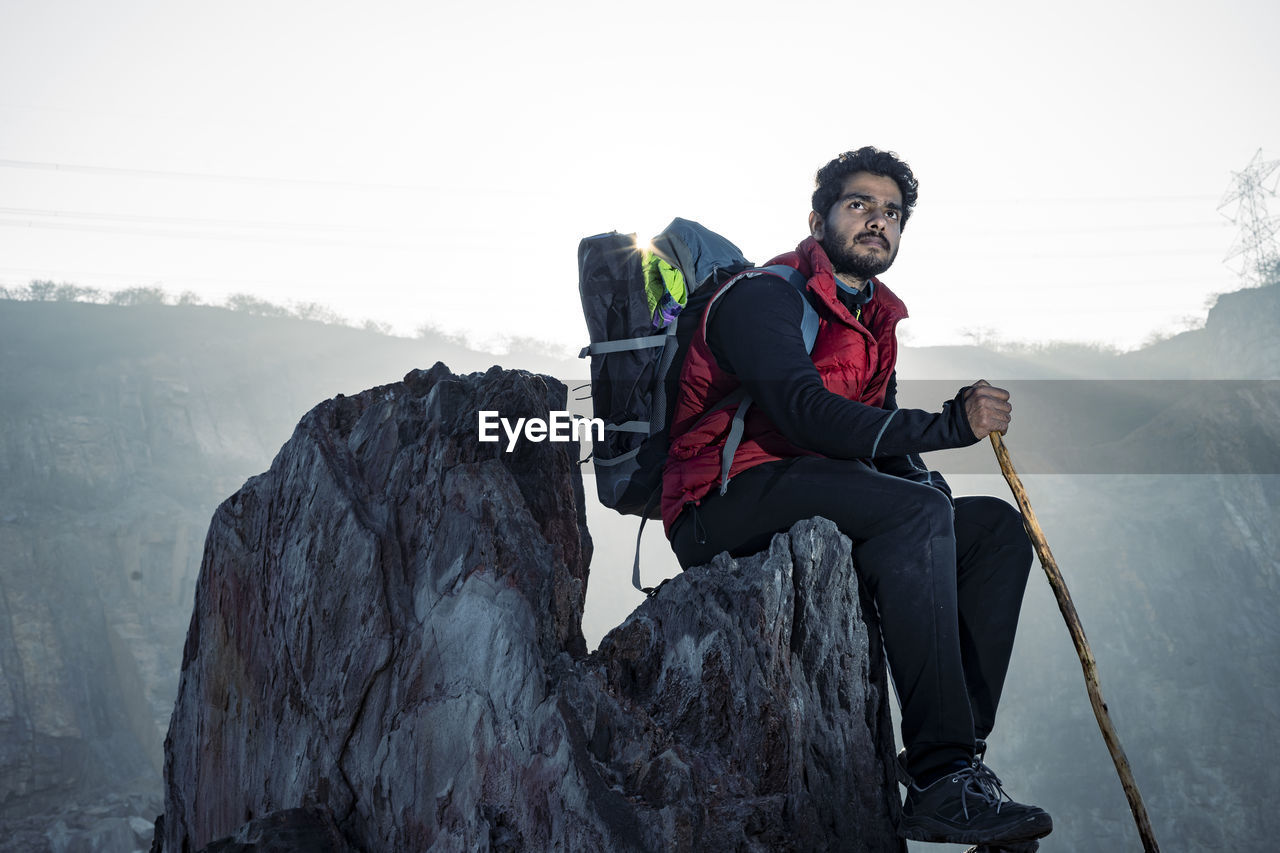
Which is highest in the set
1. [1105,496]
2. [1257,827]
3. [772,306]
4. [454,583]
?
[772,306]

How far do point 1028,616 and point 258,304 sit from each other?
50.3 m

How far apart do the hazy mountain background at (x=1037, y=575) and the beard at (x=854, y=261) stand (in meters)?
30.2

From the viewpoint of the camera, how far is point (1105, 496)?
3494cm

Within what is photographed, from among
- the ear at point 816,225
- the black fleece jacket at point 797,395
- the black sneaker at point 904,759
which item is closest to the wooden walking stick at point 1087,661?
the black fleece jacket at point 797,395

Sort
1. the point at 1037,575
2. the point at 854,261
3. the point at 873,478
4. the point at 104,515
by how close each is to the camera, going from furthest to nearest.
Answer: the point at 104,515 < the point at 1037,575 < the point at 854,261 < the point at 873,478

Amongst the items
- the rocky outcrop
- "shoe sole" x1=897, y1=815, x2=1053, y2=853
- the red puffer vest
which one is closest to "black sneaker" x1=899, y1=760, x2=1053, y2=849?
"shoe sole" x1=897, y1=815, x2=1053, y2=853

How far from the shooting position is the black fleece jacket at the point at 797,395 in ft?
9.65

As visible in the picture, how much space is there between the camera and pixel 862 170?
366 cm

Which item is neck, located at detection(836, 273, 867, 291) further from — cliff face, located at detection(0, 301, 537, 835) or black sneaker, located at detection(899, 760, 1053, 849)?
cliff face, located at detection(0, 301, 537, 835)

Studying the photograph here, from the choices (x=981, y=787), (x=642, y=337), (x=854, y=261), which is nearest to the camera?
(x=981, y=787)

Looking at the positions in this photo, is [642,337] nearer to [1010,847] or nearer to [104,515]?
[1010,847]

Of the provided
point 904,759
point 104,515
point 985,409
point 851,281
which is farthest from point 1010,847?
point 104,515

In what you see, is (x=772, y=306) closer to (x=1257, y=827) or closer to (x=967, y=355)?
(x=1257, y=827)

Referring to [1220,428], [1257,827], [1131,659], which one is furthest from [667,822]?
[1220,428]
